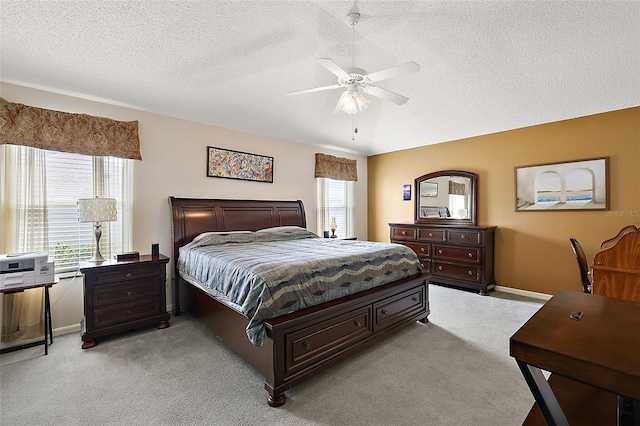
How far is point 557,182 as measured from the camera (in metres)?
4.14

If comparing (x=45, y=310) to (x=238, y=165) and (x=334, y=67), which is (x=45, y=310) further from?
(x=334, y=67)

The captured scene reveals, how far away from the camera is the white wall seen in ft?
10.2

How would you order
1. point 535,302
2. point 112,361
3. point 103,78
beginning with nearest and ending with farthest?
point 112,361 → point 103,78 → point 535,302

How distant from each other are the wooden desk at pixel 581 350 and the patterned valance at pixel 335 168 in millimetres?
4592

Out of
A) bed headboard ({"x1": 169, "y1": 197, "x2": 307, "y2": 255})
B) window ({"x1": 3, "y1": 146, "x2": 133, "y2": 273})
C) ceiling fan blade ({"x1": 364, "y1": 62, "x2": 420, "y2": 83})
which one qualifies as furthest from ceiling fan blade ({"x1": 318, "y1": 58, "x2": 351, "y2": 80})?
window ({"x1": 3, "y1": 146, "x2": 133, "y2": 273})

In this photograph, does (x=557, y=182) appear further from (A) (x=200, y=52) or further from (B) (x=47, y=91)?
(B) (x=47, y=91)

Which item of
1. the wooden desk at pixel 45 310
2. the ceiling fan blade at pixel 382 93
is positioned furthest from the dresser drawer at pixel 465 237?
the wooden desk at pixel 45 310

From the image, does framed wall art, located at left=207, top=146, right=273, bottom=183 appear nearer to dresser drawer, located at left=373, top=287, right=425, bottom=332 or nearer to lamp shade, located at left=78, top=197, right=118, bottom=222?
lamp shade, located at left=78, top=197, right=118, bottom=222

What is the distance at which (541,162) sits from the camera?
4.28 m

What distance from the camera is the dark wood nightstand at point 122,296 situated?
2.79 m

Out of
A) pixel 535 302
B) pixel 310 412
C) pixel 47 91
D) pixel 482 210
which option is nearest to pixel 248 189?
pixel 47 91

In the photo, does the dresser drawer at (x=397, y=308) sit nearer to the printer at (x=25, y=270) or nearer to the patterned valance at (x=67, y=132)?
the printer at (x=25, y=270)

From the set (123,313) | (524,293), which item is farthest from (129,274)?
(524,293)

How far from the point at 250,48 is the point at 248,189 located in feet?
7.86
